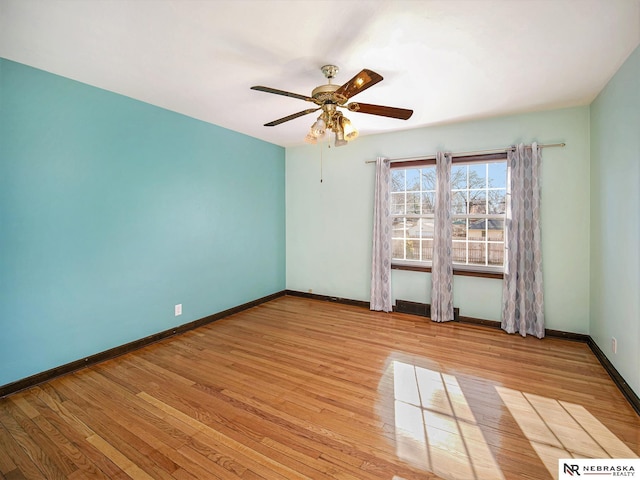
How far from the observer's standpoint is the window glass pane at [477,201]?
382 centimetres

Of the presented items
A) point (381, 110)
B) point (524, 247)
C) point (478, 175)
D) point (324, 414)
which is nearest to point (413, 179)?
point (478, 175)

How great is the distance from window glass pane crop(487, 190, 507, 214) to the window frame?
0.07 meters

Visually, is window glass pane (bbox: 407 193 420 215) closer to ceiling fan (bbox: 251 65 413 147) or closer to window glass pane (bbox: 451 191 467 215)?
window glass pane (bbox: 451 191 467 215)

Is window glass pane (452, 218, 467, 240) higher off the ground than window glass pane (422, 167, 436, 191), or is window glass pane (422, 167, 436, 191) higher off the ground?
window glass pane (422, 167, 436, 191)

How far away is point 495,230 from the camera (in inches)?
149

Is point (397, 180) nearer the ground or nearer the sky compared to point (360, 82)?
nearer the ground

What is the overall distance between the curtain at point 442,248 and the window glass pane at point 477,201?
0.32 m

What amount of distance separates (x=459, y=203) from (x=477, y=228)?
406 millimetres

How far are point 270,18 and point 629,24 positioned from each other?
2.28 m

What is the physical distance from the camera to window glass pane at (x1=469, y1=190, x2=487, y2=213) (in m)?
3.82

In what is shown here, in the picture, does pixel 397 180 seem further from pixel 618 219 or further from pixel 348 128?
pixel 618 219
